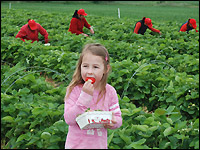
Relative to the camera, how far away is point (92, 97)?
1.89 m

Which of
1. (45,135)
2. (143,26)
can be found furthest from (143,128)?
(143,26)

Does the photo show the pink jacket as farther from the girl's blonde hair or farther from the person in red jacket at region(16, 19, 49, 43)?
the person in red jacket at region(16, 19, 49, 43)

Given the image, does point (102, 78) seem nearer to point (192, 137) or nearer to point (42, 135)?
point (42, 135)

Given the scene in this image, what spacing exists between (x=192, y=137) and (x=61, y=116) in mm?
1602

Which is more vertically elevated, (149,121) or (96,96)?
(96,96)

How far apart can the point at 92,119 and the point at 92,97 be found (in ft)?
0.69

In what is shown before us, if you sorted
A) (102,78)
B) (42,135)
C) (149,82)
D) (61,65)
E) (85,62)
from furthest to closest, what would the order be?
(61,65) < (149,82) < (42,135) < (102,78) < (85,62)

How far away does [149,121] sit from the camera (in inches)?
125

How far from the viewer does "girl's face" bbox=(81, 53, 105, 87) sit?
1.85 metres

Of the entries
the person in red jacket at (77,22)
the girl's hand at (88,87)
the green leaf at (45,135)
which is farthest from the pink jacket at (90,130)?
the person in red jacket at (77,22)

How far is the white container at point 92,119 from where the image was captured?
1718mm

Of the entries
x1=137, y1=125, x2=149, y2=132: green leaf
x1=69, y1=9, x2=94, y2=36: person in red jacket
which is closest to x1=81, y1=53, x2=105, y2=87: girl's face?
x1=137, y1=125, x2=149, y2=132: green leaf

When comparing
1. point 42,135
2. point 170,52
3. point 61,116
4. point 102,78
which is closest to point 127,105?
point 61,116

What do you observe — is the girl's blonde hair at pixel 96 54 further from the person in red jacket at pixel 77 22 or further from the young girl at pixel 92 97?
the person in red jacket at pixel 77 22
